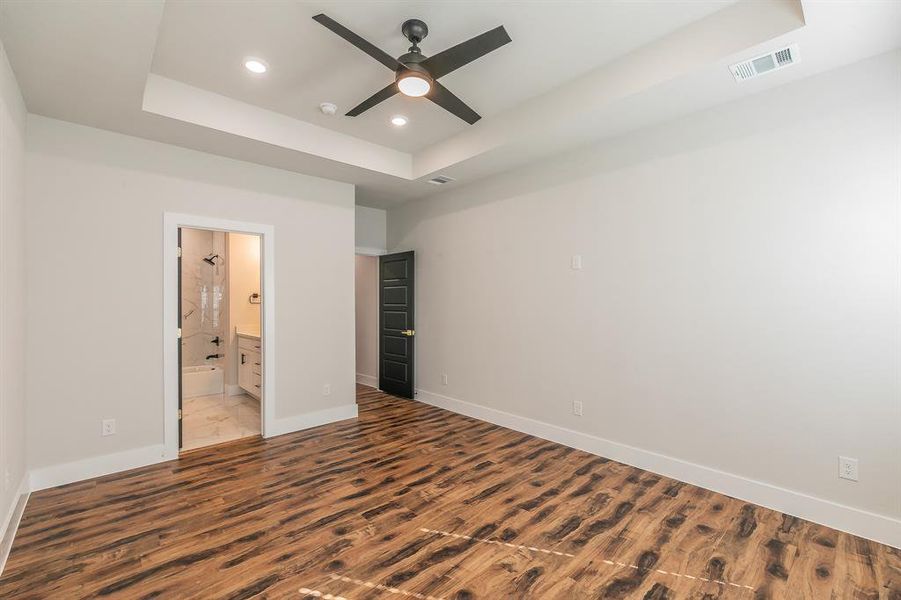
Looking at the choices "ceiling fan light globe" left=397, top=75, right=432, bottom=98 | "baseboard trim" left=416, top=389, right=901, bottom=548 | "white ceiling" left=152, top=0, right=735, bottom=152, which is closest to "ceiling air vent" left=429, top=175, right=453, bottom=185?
"white ceiling" left=152, top=0, right=735, bottom=152

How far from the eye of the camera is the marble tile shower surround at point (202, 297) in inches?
253

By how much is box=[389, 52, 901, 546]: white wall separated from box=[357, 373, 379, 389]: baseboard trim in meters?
2.61

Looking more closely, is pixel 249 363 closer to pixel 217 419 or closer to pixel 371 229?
pixel 217 419

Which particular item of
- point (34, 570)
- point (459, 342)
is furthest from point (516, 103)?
point (34, 570)

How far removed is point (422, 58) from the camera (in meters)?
2.53

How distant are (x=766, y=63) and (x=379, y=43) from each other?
2477 mm

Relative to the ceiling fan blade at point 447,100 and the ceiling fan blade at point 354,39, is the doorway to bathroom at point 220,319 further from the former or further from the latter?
the ceiling fan blade at point 354,39

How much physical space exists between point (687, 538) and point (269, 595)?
2.37 metres

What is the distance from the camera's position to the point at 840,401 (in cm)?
266

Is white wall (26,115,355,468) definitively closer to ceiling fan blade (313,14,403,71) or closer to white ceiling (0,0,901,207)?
white ceiling (0,0,901,207)

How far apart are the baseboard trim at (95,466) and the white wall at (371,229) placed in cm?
356

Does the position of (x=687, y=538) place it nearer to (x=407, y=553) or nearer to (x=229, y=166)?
(x=407, y=553)

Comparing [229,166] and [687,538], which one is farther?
[229,166]

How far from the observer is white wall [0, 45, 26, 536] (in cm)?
235
